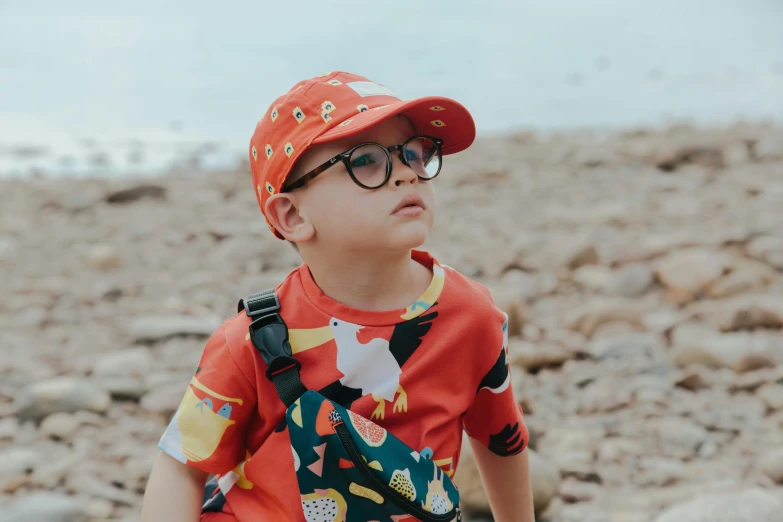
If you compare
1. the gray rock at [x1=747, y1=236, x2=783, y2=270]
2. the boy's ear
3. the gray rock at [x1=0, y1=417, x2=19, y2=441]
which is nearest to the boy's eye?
the boy's ear

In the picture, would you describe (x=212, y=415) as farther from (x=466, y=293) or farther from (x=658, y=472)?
(x=658, y=472)

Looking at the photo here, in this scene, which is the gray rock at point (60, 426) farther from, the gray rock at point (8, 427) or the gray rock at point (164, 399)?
the gray rock at point (164, 399)

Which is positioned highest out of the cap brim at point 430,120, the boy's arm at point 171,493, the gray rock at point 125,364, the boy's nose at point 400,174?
the cap brim at point 430,120

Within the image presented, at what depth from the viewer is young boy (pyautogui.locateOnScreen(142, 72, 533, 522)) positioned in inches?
71.2

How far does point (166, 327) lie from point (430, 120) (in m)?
2.77

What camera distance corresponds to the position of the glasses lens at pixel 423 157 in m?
1.85

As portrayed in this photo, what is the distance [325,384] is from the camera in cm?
185

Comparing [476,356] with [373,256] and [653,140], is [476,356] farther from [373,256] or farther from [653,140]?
[653,140]

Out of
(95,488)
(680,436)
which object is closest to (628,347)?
(680,436)

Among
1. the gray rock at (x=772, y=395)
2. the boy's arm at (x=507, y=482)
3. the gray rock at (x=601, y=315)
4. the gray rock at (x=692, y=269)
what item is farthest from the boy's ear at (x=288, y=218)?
the gray rock at (x=692, y=269)

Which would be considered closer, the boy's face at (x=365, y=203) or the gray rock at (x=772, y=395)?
the boy's face at (x=365, y=203)

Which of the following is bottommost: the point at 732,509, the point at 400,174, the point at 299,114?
the point at 732,509

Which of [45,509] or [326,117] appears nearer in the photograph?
[326,117]

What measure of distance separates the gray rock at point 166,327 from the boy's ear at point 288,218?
2.49 meters
